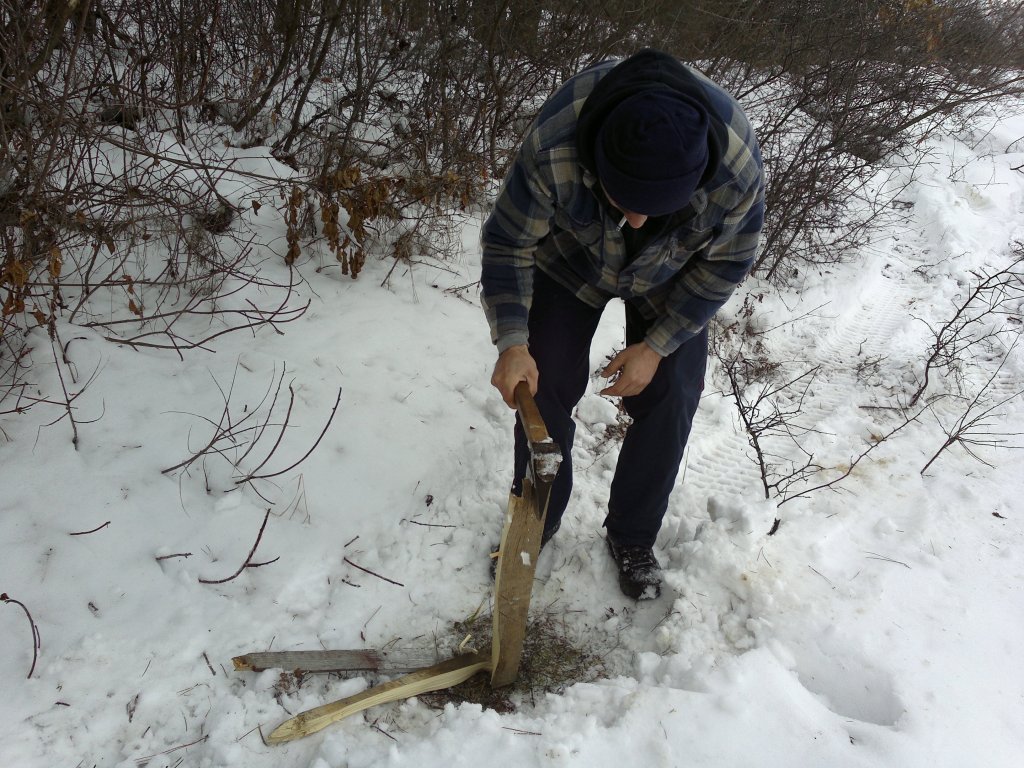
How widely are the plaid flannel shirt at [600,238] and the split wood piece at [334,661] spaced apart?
1.02m

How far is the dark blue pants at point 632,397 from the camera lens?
176 cm

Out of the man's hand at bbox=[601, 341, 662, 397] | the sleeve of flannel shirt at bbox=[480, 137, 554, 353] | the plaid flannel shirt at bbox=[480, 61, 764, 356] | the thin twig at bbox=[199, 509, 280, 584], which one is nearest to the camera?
the plaid flannel shirt at bbox=[480, 61, 764, 356]

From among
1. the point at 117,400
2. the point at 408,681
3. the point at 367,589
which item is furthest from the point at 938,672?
the point at 117,400

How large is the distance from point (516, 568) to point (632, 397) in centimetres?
64

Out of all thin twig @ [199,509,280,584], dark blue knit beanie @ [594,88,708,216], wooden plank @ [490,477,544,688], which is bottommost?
thin twig @ [199,509,280,584]

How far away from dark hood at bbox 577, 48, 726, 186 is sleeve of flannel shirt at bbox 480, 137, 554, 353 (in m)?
0.25

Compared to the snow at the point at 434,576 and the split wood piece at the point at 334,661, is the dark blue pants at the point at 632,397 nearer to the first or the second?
the snow at the point at 434,576

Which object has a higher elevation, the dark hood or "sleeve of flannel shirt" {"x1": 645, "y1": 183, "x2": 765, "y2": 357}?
the dark hood

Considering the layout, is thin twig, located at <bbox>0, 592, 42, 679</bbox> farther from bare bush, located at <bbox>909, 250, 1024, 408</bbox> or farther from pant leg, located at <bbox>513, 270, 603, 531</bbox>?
bare bush, located at <bbox>909, 250, 1024, 408</bbox>

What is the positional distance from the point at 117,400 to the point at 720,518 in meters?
2.38

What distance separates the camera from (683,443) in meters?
1.89

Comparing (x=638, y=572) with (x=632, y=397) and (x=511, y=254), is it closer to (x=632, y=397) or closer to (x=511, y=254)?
(x=632, y=397)

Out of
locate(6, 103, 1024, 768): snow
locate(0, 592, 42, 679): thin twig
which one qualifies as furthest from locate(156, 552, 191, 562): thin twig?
locate(0, 592, 42, 679): thin twig

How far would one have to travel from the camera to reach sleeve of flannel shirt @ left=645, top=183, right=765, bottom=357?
1.58 meters
